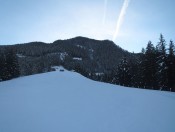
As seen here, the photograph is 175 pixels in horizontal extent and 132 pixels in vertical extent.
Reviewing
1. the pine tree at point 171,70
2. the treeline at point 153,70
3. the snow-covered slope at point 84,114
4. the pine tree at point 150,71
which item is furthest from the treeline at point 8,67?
the snow-covered slope at point 84,114

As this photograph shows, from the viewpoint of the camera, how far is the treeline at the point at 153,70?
3809 cm

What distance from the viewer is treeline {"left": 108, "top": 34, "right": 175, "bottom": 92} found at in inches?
1500

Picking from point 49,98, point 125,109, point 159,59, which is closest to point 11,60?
point 159,59

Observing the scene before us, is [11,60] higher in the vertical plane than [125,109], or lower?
higher

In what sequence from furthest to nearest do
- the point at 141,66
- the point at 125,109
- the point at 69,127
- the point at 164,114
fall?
1. the point at 141,66
2. the point at 125,109
3. the point at 164,114
4. the point at 69,127

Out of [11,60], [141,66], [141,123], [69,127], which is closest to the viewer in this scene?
[69,127]

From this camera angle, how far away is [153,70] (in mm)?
43688

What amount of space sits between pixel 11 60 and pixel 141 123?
49.3 metres

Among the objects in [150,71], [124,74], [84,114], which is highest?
[150,71]

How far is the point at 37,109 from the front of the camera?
1166 cm

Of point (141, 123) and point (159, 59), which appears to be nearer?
point (141, 123)

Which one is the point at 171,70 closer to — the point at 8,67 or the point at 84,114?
the point at 84,114

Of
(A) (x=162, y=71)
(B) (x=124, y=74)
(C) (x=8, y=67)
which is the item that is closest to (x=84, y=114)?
(A) (x=162, y=71)

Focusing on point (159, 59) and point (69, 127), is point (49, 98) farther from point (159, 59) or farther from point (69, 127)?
point (159, 59)
